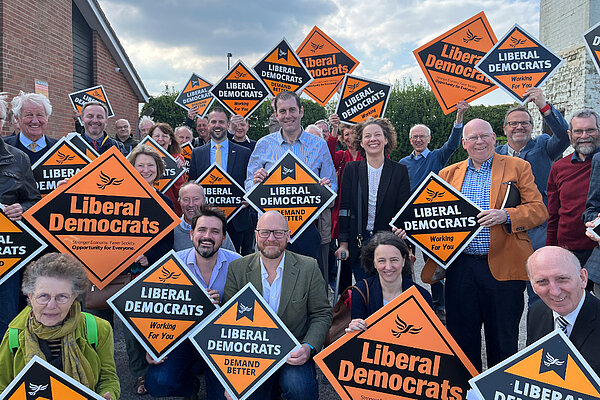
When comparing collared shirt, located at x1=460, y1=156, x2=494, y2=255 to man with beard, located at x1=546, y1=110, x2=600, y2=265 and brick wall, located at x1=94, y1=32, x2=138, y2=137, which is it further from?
brick wall, located at x1=94, y1=32, x2=138, y2=137

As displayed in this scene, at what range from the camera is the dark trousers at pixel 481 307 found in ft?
12.0

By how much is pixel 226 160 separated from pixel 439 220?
9.68 ft

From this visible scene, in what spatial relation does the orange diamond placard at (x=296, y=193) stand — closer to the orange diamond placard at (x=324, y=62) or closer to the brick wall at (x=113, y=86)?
the orange diamond placard at (x=324, y=62)

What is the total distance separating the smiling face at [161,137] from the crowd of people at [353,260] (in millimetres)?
1472

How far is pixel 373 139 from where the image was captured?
4469 mm

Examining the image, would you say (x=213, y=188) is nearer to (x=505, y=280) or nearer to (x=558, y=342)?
(x=505, y=280)

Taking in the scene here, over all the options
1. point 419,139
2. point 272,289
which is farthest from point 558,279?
point 419,139

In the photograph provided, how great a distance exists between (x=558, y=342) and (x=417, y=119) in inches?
669

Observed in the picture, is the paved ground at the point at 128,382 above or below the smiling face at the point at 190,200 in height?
below

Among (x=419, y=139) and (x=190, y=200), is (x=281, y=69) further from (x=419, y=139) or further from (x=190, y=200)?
(x=190, y=200)

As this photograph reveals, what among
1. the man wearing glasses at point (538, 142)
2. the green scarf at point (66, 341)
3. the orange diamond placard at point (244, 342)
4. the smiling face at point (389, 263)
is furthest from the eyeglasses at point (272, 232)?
the man wearing glasses at point (538, 142)

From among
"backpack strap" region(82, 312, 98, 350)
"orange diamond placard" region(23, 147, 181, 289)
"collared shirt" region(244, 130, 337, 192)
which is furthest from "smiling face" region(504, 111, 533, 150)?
"backpack strap" region(82, 312, 98, 350)

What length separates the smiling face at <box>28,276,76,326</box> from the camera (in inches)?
110

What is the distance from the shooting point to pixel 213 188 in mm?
5371
